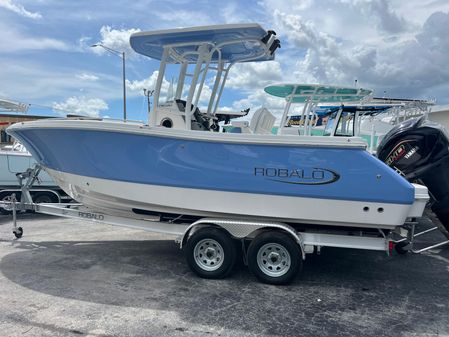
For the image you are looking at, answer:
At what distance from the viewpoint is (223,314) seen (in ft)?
12.4

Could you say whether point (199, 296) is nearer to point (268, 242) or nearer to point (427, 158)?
point (268, 242)

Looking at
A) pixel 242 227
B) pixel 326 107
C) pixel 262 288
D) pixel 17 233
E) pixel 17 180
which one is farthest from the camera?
pixel 326 107

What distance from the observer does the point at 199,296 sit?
4207mm

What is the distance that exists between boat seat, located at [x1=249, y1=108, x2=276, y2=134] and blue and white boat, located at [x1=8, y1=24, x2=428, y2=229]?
77 centimetres

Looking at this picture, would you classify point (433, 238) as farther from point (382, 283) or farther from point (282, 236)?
point (282, 236)

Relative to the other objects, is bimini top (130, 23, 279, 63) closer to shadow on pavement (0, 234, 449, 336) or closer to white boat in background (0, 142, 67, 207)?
shadow on pavement (0, 234, 449, 336)

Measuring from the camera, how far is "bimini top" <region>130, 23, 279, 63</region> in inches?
183

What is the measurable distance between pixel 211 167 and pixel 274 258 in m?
1.34

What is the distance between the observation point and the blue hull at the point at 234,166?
14.1 feet

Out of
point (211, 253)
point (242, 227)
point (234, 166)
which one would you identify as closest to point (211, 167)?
point (234, 166)

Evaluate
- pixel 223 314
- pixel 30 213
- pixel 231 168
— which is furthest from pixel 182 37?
pixel 30 213

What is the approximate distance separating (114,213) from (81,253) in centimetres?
92

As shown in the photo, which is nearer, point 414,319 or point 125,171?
point 414,319

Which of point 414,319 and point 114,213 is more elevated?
point 114,213
